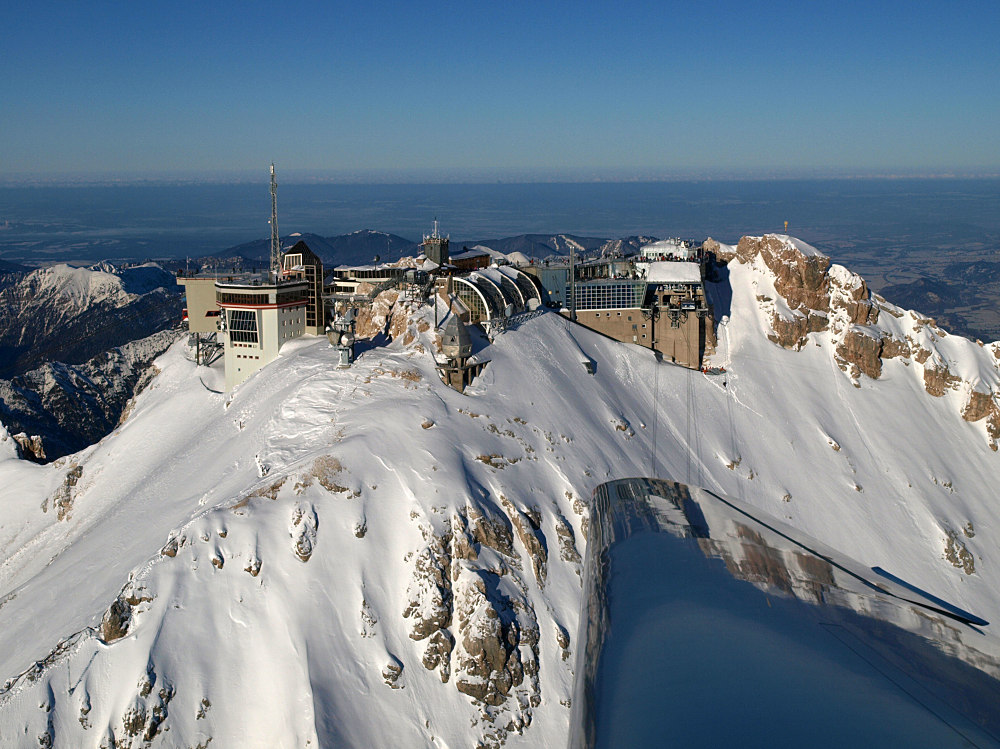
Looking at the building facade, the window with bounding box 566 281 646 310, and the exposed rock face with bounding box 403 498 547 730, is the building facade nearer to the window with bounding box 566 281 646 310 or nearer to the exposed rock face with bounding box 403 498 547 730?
the window with bounding box 566 281 646 310

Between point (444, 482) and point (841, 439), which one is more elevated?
point (444, 482)

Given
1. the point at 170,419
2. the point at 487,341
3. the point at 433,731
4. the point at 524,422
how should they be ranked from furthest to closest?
1. the point at 170,419
2. the point at 487,341
3. the point at 524,422
4. the point at 433,731

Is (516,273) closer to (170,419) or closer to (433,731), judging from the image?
(170,419)

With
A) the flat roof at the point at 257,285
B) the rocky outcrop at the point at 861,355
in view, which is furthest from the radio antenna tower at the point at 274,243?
the rocky outcrop at the point at 861,355

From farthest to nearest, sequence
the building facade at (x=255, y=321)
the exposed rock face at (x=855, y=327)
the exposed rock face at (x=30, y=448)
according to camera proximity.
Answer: the exposed rock face at (x=855, y=327)
the exposed rock face at (x=30, y=448)
the building facade at (x=255, y=321)

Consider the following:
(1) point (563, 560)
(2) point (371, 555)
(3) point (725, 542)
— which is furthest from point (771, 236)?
(3) point (725, 542)

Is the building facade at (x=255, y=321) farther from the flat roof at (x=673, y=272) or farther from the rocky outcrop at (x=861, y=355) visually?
the rocky outcrop at (x=861, y=355)

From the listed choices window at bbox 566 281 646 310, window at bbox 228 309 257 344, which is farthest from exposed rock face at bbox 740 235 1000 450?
window at bbox 228 309 257 344
